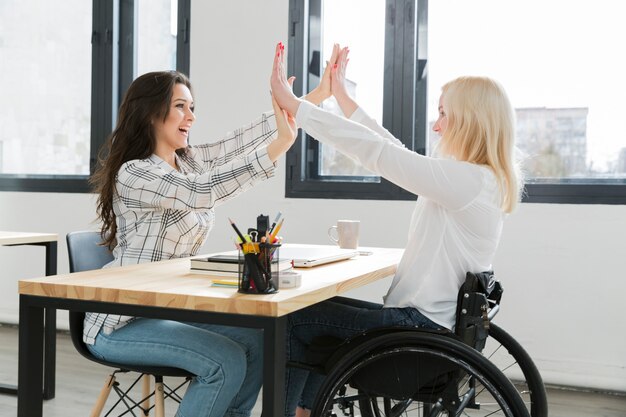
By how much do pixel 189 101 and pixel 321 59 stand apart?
1509 millimetres

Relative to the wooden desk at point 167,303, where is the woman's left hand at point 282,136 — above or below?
above

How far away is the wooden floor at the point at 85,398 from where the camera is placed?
107 inches

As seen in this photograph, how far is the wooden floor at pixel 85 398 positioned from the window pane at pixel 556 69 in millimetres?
948

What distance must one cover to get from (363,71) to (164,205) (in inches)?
74.8

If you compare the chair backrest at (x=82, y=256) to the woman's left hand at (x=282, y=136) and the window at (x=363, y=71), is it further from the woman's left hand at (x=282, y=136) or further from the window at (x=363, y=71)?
the window at (x=363, y=71)

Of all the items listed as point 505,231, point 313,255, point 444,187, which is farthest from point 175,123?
point 505,231

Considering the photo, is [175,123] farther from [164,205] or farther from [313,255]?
[313,255]

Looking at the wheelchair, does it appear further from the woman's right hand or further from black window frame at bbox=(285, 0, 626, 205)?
black window frame at bbox=(285, 0, 626, 205)

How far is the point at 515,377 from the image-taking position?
3127mm

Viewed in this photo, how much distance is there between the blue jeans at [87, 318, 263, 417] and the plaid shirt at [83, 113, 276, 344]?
0.05m

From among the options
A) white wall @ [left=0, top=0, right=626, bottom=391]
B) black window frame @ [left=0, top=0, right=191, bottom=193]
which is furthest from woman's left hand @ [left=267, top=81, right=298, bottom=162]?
black window frame @ [left=0, top=0, right=191, bottom=193]

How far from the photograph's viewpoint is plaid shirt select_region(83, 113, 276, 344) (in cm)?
175

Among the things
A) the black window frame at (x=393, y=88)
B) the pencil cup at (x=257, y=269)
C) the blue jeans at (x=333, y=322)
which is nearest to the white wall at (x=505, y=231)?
the black window frame at (x=393, y=88)

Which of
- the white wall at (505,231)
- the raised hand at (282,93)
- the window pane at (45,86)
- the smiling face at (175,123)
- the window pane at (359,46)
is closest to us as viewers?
the raised hand at (282,93)
